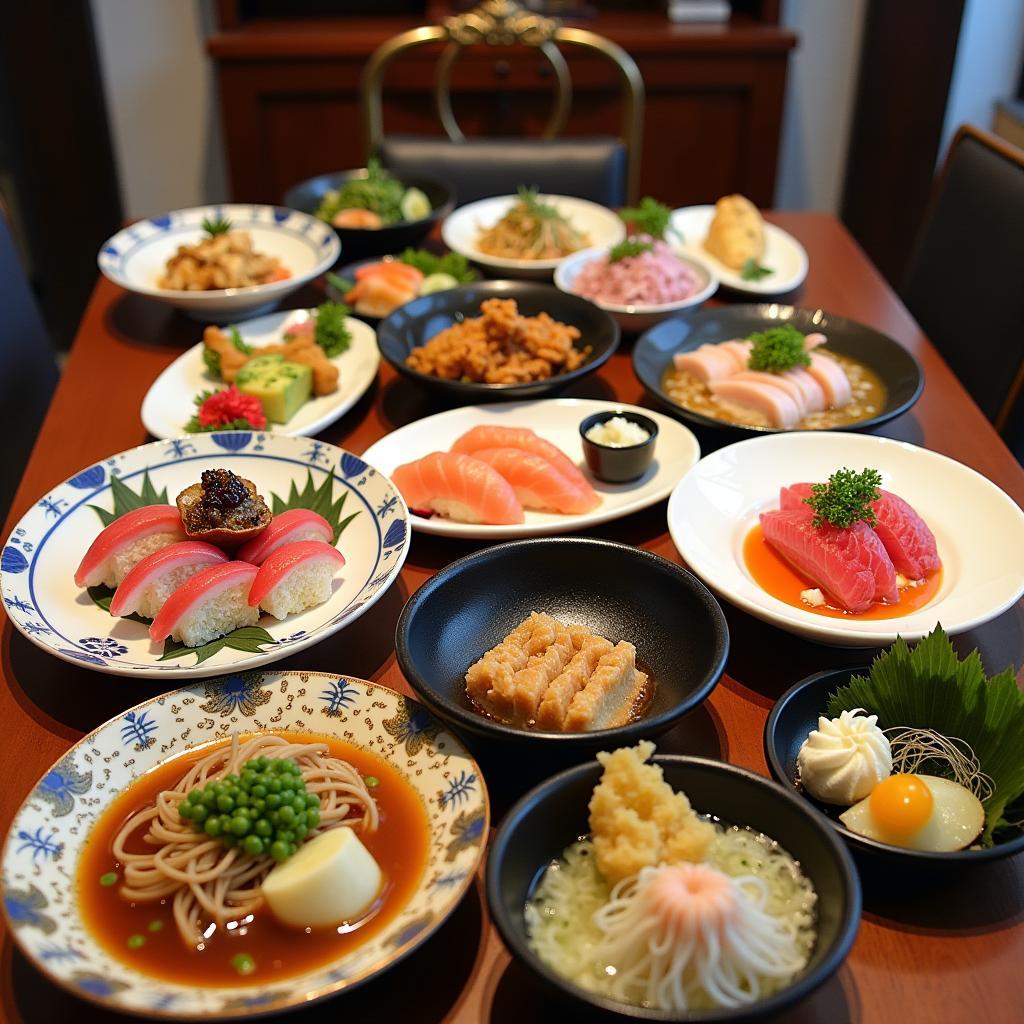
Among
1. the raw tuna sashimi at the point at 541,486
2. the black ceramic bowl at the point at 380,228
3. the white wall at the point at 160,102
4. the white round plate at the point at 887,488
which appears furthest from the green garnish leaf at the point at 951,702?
the white wall at the point at 160,102

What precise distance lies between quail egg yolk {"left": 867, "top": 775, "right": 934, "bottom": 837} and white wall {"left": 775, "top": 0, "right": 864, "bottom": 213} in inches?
171

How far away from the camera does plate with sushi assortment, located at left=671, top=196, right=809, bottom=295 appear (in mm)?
2812

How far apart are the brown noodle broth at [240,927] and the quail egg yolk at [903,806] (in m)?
0.53

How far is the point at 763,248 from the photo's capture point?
2.95m

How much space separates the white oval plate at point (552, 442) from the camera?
180 centimetres

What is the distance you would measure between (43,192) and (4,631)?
424 cm

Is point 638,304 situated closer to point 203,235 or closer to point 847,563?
point 847,563

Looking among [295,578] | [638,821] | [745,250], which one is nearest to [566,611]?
[295,578]

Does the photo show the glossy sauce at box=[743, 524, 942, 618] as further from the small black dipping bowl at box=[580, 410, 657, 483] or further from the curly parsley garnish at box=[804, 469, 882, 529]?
the small black dipping bowl at box=[580, 410, 657, 483]

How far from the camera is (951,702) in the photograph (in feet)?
4.26

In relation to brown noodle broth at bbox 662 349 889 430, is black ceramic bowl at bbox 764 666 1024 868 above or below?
above

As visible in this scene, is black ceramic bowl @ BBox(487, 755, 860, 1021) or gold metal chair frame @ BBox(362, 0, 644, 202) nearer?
black ceramic bowl @ BBox(487, 755, 860, 1021)

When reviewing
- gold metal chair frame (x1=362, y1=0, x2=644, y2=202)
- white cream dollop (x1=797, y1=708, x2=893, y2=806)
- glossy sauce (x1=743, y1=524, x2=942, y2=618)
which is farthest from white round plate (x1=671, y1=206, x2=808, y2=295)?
white cream dollop (x1=797, y1=708, x2=893, y2=806)

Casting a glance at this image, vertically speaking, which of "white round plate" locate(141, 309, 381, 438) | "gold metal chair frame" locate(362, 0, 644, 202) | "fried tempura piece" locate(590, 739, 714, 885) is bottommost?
"white round plate" locate(141, 309, 381, 438)
